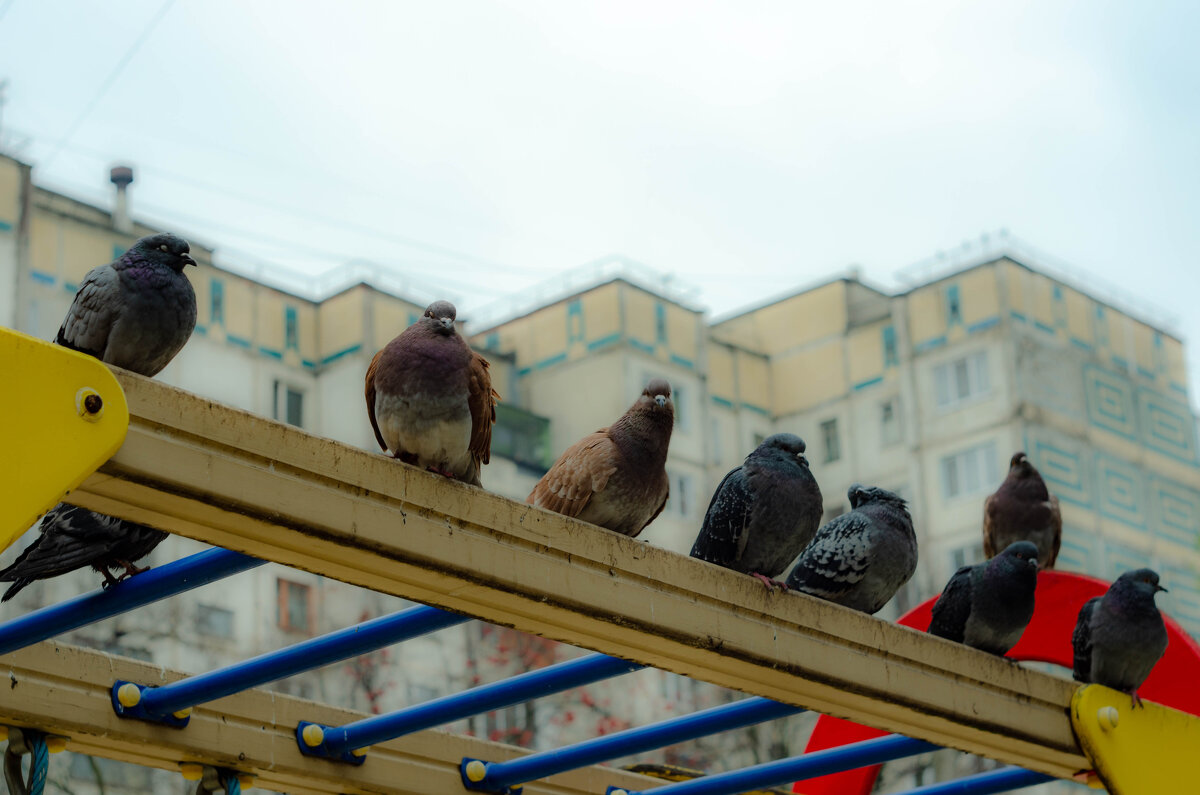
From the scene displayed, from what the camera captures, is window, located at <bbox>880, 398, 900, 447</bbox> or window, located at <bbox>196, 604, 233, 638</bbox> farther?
window, located at <bbox>880, 398, 900, 447</bbox>

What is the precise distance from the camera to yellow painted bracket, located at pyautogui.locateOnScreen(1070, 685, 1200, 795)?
602 centimetres

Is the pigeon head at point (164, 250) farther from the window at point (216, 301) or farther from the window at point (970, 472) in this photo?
the window at point (970, 472)

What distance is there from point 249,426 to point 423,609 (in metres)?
1.24

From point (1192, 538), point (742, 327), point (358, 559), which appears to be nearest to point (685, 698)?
point (742, 327)

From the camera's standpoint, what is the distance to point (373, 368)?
197 inches

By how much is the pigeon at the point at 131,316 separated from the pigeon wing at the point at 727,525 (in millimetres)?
2197

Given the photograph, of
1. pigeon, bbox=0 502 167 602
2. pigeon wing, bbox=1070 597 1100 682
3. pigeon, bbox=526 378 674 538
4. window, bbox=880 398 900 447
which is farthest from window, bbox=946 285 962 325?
pigeon, bbox=0 502 167 602

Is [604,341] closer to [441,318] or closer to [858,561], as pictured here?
[858,561]

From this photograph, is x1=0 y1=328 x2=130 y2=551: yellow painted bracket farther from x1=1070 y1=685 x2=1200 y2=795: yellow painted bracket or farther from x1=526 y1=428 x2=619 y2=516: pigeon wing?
x1=1070 y1=685 x2=1200 y2=795: yellow painted bracket

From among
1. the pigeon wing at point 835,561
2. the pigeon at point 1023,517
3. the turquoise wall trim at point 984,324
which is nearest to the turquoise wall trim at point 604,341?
the turquoise wall trim at point 984,324

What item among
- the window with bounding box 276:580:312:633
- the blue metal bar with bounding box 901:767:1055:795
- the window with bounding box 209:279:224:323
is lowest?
the blue metal bar with bounding box 901:767:1055:795

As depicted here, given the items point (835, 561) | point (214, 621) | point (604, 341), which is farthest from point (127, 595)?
point (604, 341)

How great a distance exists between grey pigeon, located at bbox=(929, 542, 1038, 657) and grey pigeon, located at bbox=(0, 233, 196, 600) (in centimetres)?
351

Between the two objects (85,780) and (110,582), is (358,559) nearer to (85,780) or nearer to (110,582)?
(110,582)
